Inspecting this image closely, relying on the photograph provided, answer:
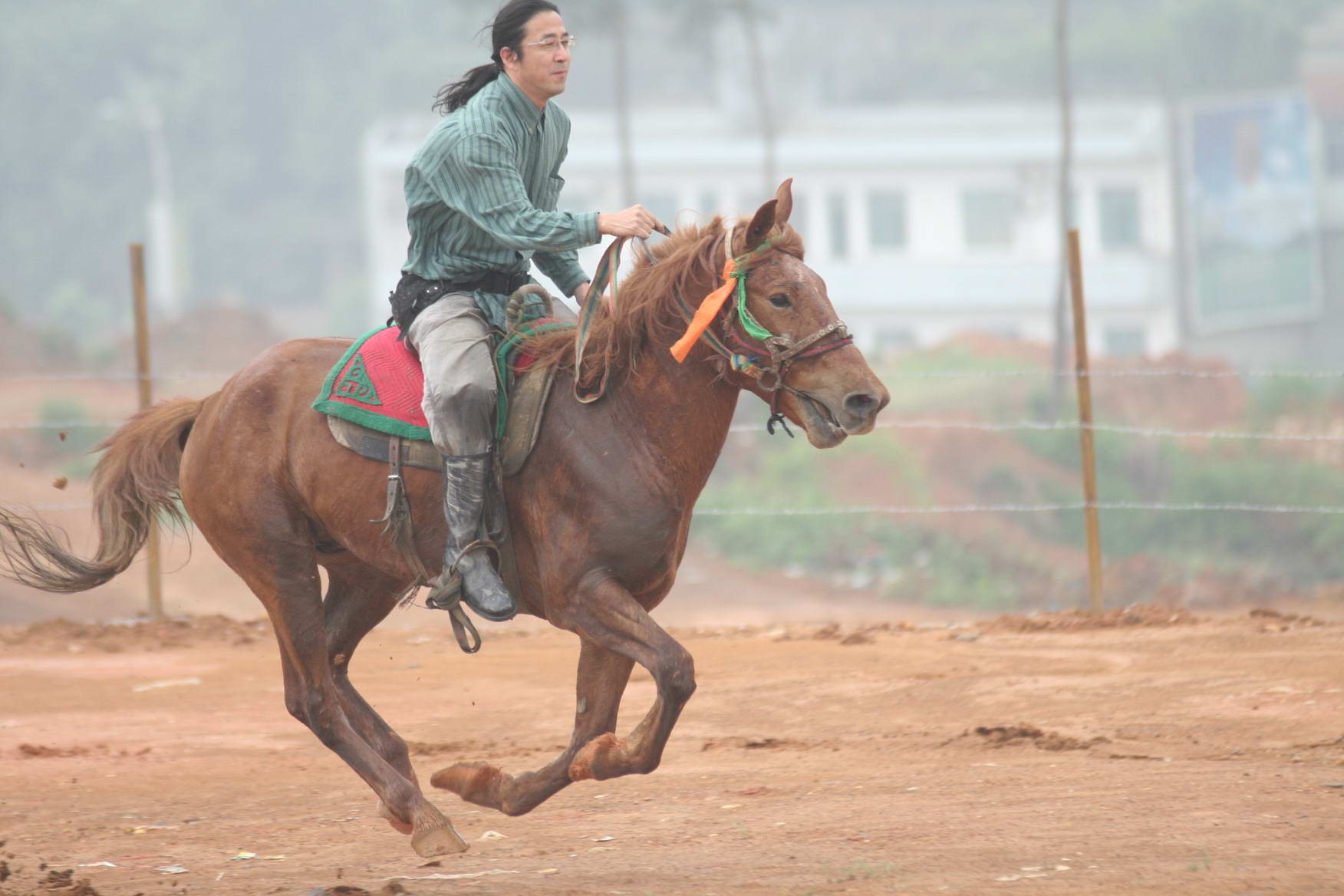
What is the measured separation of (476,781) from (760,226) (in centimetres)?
207

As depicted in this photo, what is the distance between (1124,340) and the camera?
42.7 m

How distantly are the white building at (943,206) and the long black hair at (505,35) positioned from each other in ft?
118

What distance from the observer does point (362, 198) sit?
58.1 meters

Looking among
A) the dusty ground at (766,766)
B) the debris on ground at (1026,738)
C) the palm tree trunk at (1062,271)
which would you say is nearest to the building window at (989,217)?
the palm tree trunk at (1062,271)

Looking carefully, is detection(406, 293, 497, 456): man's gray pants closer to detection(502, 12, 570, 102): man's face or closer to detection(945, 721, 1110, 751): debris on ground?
detection(502, 12, 570, 102): man's face

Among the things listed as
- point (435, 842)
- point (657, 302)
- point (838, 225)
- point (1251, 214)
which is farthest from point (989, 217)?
point (435, 842)

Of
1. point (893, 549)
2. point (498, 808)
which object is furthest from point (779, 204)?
point (893, 549)

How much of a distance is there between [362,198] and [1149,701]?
53.3 meters

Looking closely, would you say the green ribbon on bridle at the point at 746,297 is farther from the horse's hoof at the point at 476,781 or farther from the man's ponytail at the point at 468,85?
the horse's hoof at the point at 476,781

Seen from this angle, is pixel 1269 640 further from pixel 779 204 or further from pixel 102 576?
pixel 102 576

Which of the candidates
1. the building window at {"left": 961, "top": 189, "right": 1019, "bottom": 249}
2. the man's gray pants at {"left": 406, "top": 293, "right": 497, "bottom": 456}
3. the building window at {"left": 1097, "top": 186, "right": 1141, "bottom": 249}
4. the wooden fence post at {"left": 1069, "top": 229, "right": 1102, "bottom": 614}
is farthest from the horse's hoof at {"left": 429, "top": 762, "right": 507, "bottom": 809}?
the building window at {"left": 1097, "top": 186, "right": 1141, "bottom": 249}

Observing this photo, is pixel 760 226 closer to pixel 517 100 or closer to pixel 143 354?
pixel 517 100

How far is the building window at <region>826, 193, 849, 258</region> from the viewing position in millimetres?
43250

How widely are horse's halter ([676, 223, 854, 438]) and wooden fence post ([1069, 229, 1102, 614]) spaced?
5.93m
